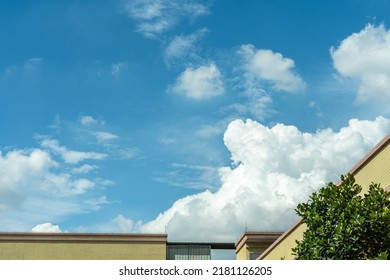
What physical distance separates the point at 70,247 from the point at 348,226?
36.9 meters

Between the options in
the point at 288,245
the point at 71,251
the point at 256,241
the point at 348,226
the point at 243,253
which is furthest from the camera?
the point at 71,251

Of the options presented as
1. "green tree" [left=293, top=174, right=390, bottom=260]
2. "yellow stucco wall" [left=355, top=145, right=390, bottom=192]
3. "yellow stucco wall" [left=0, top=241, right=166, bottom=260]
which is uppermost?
"yellow stucco wall" [left=0, top=241, right=166, bottom=260]

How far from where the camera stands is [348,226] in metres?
17.8

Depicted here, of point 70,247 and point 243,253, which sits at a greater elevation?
point 70,247

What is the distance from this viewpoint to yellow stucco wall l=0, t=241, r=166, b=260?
5038 cm

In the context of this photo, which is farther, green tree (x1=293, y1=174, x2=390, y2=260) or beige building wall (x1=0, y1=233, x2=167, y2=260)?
beige building wall (x1=0, y1=233, x2=167, y2=260)

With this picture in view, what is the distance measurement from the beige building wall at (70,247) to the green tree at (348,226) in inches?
1322

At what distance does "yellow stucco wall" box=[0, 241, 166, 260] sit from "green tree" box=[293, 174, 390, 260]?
1323 inches

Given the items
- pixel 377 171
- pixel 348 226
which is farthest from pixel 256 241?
pixel 348 226

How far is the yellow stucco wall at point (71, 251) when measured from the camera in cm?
5038

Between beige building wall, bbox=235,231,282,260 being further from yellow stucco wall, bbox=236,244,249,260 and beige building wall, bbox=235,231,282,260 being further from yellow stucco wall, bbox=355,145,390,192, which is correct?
yellow stucco wall, bbox=355,145,390,192

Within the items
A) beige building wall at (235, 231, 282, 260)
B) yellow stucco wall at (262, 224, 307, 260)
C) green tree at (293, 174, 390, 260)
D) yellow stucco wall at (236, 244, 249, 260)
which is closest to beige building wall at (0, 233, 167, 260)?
yellow stucco wall at (236, 244, 249, 260)

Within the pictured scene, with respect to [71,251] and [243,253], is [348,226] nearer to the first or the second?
[243,253]

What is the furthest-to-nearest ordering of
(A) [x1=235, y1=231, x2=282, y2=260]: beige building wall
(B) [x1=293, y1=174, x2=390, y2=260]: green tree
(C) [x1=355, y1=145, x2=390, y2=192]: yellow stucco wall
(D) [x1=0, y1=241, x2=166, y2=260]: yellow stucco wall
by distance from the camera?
1. (D) [x1=0, y1=241, x2=166, y2=260]: yellow stucco wall
2. (A) [x1=235, y1=231, x2=282, y2=260]: beige building wall
3. (C) [x1=355, y1=145, x2=390, y2=192]: yellow stucco wall
4. (B) [x1=293, y1=174, x2=390, y2=260]: green tree
